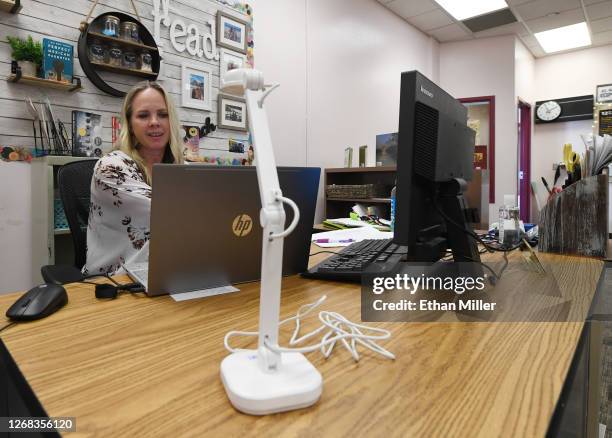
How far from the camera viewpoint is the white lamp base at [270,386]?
399 mm

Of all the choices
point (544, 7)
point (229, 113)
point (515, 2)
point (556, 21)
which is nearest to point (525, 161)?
point (556, 21)

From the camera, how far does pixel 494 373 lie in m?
0.49

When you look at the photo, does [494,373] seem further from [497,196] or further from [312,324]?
[497,196]

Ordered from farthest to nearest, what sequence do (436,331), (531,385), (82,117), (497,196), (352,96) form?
(497,196) → (352,96) → (82,117) → (436,331) → (531,385)

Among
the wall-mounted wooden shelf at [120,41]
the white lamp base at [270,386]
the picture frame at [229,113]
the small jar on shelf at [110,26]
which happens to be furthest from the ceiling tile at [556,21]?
the white lamp base at [270,386]

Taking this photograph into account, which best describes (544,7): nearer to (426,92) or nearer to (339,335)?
(426,92)

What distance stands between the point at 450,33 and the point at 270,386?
210 inches

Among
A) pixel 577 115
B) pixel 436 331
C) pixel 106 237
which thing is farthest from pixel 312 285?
pixel 577 115

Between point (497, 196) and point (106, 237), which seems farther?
point (497, 196)

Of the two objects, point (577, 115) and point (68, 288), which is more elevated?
point (577, 115)

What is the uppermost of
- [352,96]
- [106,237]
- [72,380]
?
[352,96]

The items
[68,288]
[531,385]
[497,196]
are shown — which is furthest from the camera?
[497,196]

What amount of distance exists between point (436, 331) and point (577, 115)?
19.9ft

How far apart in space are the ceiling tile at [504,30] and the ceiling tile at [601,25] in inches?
28.5
